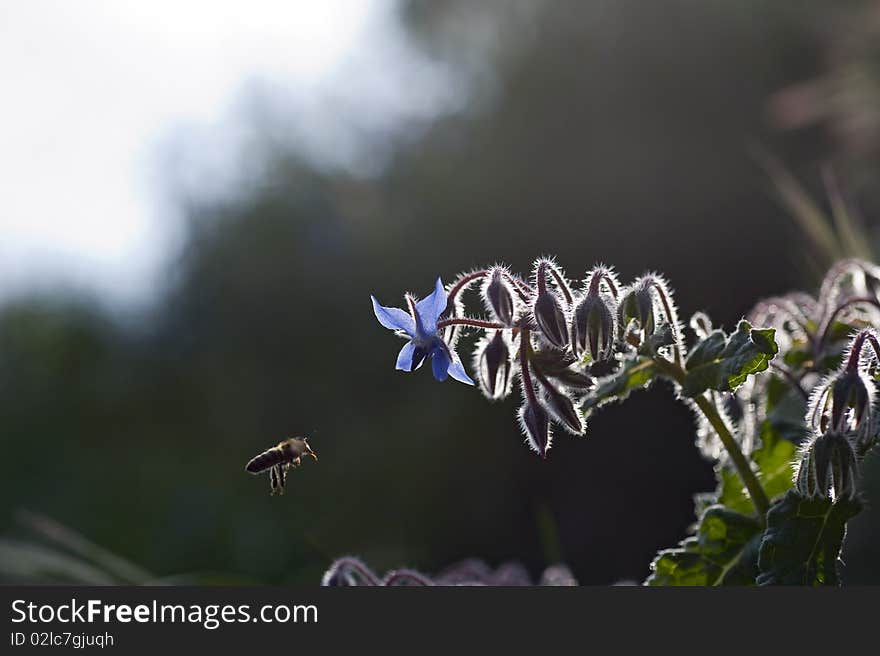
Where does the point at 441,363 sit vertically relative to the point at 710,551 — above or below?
above

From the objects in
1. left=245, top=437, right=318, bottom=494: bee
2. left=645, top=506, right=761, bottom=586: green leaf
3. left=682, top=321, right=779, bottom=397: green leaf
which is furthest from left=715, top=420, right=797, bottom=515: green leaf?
left=245, top=437, right=318, bottom=494: bee

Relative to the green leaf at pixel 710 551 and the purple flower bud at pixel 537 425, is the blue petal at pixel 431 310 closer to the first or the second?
the purple flower bud at pixel 537 425

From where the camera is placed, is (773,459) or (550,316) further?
(773,459)

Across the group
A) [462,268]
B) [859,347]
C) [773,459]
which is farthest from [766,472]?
[462,268]

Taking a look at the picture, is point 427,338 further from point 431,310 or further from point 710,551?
point 710,551

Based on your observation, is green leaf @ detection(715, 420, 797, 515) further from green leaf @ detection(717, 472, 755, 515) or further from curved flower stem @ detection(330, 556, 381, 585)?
curved flower stem @ detection(330, 556, 381, 585)
